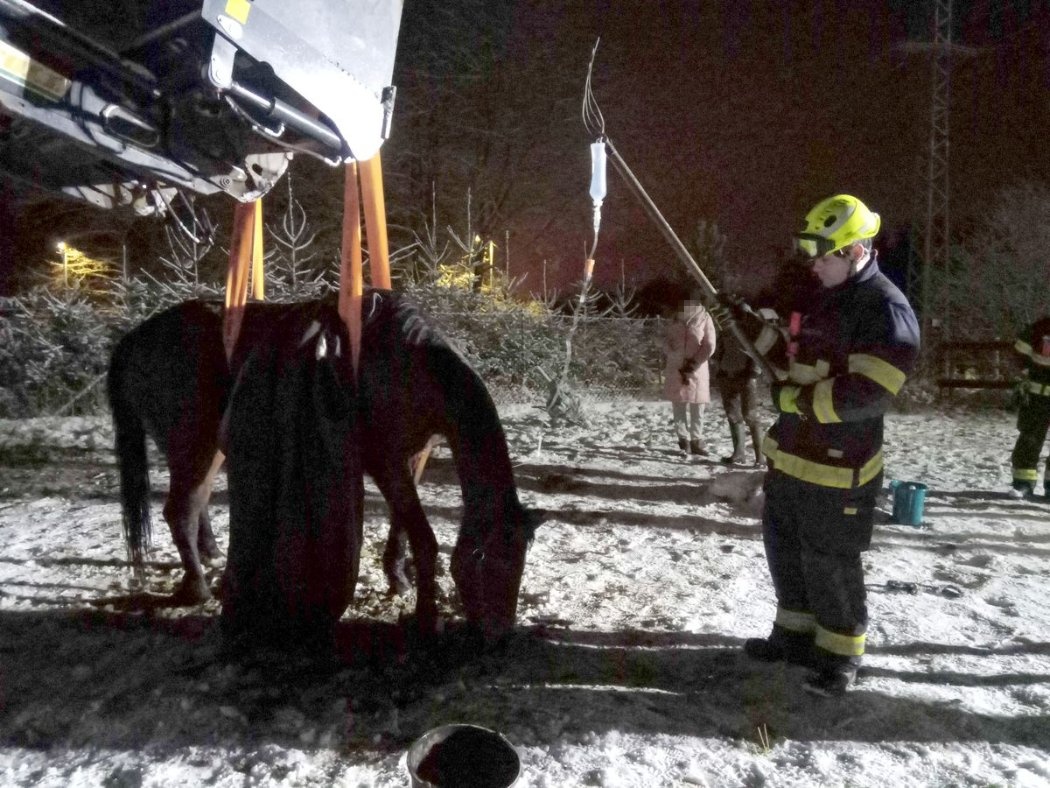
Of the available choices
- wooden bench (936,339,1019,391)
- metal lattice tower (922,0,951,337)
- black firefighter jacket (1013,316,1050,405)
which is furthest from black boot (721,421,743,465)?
metal lattice tower (922,0,951,337)

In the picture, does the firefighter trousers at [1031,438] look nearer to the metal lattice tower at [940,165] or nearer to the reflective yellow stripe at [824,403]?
the reflective yellow stripe at [824,403]

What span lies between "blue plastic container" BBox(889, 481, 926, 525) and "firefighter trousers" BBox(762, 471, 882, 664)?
101 inches

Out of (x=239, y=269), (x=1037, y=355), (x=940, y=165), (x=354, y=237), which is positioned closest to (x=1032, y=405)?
(x=1037, y=355)

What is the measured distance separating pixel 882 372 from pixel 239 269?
2974 millimetres

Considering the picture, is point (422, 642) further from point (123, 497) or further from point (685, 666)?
point (123, 497)

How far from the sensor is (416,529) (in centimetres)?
325

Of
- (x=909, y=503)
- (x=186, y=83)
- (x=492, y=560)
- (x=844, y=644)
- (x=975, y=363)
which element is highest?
(x=975, y=363)

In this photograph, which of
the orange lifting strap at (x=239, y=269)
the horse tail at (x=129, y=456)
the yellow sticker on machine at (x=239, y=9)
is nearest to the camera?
the yellow sticker on machine at (x=239, y=9)

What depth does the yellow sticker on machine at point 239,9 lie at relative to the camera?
2271 millimetres

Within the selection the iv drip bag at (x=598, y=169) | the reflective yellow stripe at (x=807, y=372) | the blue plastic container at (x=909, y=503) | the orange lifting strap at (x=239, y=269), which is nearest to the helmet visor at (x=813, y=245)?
the reflective yellow stripe at (x=807, y=372)

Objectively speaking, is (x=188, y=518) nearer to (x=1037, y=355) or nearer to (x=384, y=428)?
(x=384, y=428)

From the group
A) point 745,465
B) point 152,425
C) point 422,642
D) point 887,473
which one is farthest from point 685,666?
point 887,473

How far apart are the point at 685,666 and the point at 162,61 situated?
328 cm

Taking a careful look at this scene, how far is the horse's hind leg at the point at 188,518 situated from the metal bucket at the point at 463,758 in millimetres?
2118
